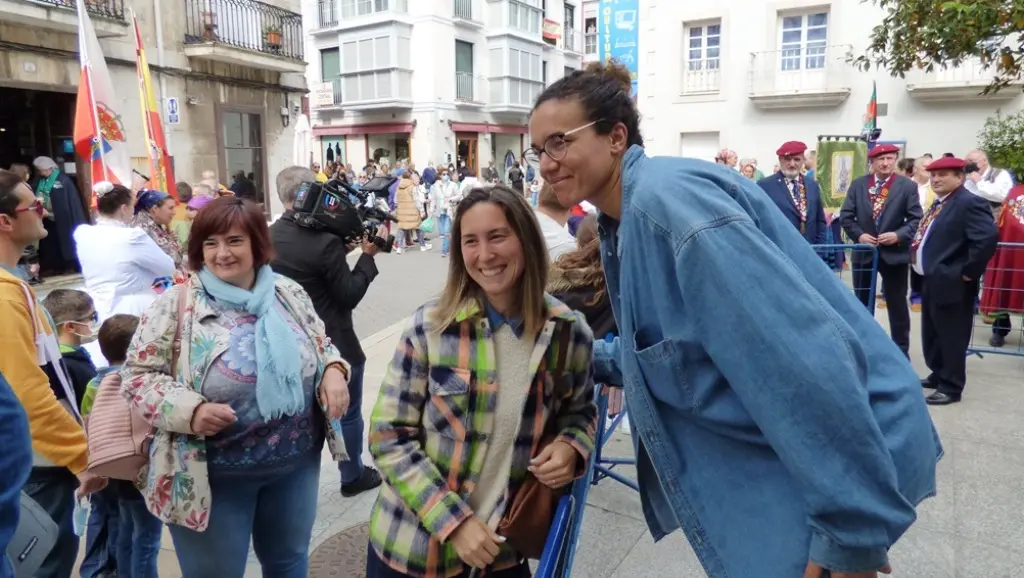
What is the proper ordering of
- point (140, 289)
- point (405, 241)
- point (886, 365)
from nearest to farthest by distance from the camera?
point (886, 365)
point (140, 289)
point (405, 241)

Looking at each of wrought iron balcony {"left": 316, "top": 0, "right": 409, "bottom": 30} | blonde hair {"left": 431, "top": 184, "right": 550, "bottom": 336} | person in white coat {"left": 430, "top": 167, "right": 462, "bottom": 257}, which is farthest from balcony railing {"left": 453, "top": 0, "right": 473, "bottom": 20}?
blonde hair {"left": 431, "top": 184, "right": 550, "bottom": 336}

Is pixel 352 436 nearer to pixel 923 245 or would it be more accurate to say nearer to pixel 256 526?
pixel 256 526

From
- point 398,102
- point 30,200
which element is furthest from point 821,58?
point 30,200

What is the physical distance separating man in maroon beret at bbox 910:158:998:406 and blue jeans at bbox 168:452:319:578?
487cm

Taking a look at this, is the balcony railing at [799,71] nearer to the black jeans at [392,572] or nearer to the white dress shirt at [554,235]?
the white dress shirt at [554,235]

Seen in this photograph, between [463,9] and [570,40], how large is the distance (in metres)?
11.2

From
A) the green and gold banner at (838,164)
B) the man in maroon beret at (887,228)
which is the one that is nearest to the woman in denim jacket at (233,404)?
the man in maroon beret at (887,228)

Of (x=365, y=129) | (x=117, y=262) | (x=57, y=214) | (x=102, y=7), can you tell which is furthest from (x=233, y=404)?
(x=365, y=129)

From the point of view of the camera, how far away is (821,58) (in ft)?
60.7

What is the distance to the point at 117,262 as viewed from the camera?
432 centimetres

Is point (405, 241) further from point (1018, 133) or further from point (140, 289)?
point (1018, 133)

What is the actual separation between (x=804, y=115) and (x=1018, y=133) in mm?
5336

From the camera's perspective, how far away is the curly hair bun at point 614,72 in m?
1.79

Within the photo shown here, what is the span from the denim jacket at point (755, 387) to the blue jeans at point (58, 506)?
239 cm
